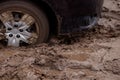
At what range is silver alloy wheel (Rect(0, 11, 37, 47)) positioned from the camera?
4.23m

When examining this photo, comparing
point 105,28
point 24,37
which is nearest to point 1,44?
point 24,37

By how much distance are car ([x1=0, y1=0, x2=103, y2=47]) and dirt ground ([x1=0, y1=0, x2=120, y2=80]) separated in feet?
0.66

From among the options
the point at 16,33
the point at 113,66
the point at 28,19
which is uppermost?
the point at 28,19

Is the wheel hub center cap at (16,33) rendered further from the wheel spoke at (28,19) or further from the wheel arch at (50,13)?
the wheel arch at (50,13)

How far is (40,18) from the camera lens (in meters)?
4.29

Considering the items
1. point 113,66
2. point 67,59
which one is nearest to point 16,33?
point 67,59

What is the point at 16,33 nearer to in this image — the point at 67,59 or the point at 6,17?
the point at 6,17

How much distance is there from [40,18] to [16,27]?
348 millimetres

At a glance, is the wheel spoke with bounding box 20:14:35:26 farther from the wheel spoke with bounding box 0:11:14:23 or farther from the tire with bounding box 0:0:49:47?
A: the wheel spoke with bounding box 0:11:14:23

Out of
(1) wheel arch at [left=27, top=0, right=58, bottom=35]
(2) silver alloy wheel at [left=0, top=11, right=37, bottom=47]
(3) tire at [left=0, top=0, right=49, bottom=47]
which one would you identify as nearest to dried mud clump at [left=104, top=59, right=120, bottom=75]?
(1) wheel arch at [left=27, top=0, right=58, bottom=35]

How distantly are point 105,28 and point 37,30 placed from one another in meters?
1.46

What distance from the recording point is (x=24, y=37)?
4355 mm

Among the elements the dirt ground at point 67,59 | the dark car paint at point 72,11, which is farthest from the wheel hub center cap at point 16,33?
the dark car paint at point 72,11

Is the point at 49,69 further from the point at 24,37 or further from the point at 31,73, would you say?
the point at 24,37
